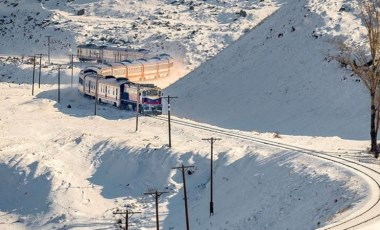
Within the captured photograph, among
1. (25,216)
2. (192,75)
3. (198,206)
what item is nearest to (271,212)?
(198,206)

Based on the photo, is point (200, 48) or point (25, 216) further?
point (200, 48)

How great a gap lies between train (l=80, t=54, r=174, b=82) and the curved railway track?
82.7 ft

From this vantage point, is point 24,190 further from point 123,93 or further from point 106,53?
point 106,53

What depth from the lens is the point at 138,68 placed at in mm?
95625

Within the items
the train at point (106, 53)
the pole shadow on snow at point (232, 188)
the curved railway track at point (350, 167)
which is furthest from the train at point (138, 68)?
the pole shadow on snow at point (232, 188)

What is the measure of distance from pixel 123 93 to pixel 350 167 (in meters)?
36.8

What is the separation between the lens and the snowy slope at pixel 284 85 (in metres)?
63.8

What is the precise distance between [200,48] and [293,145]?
64.2 m

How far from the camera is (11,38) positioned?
435 feet

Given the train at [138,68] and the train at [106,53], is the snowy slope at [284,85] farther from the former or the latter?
the train at [106,53]

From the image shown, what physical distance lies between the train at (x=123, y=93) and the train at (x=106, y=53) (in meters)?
24.1

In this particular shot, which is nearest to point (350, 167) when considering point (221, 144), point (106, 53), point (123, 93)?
point (221, 144)

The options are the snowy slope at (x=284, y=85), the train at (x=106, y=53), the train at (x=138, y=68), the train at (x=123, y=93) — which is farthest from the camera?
the train at (x=106, y=53)

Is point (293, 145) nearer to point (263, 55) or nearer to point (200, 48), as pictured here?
point (263, 55)
